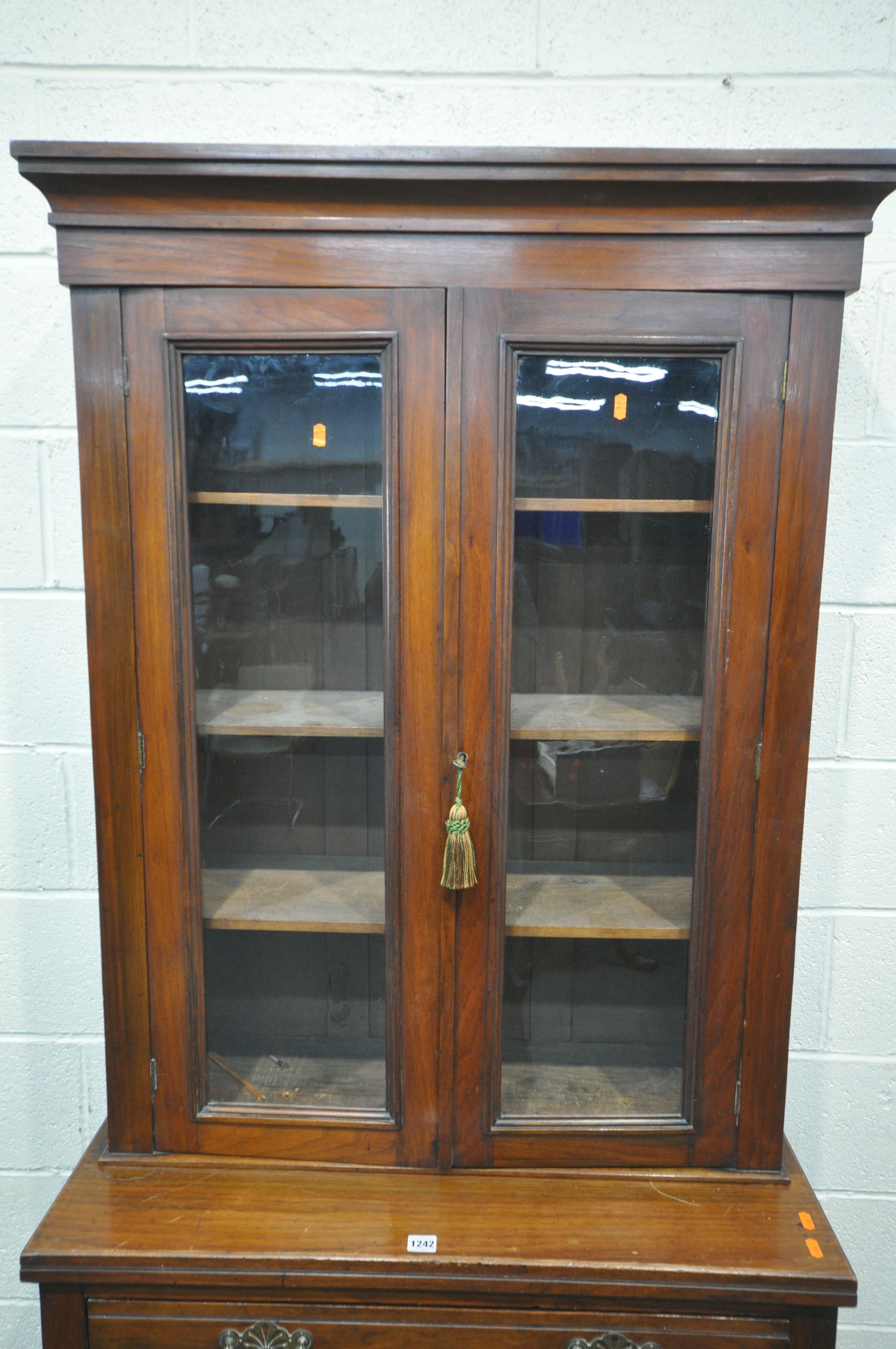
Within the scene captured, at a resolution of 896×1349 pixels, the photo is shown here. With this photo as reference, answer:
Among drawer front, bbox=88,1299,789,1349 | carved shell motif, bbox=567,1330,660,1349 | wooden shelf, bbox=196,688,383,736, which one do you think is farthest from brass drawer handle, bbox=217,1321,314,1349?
wooden shelf, bbox=196,688,383,736

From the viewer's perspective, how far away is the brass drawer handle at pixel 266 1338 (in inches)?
37.2

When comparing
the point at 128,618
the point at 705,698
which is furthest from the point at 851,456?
the point at 128,618

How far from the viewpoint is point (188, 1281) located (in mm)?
926

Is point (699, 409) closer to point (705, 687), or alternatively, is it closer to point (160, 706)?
point (705, 687)

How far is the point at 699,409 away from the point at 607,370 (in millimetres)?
109

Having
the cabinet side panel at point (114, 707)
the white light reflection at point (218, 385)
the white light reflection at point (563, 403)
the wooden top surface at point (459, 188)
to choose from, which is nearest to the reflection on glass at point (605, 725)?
the white light reflection at point (563, 403)

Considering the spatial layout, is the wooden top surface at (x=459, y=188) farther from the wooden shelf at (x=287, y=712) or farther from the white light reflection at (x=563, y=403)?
the wooden shelf at (x=287, y=712)

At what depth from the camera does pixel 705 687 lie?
0.97 metres

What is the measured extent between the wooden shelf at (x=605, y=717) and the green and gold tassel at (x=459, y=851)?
92 mm

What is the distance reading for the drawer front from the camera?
935mm

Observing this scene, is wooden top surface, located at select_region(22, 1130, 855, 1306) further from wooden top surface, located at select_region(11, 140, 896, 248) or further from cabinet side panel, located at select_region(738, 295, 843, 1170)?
wooden top surface, located at select_region(11, 140, 896, 248)

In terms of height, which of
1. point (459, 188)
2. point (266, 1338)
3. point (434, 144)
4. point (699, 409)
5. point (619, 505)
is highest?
point (434, 144)

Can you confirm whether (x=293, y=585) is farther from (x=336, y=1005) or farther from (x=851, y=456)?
(x=851, y=456)

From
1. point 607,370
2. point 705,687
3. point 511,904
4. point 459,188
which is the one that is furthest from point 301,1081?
point 459,188
